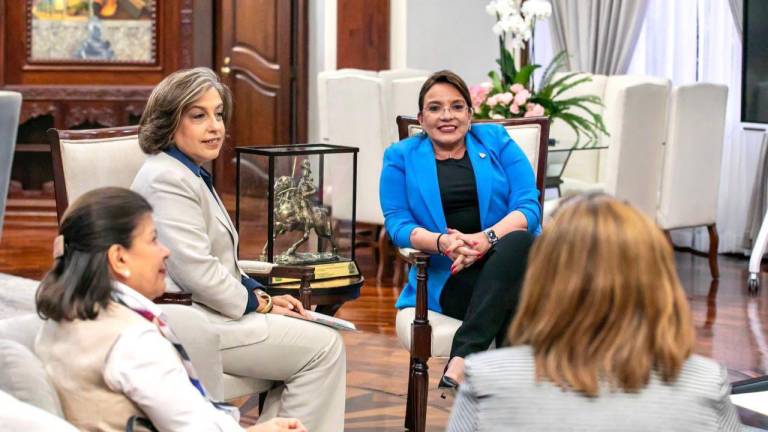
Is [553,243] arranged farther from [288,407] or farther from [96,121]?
[96,121]

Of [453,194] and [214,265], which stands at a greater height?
[453,194]

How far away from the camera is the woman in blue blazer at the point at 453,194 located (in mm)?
3770

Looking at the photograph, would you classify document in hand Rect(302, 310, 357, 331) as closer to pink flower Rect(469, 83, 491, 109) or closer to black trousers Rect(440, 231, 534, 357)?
black trousers Rect(440, 231, 534, 357)

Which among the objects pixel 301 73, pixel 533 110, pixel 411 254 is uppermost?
pixel 301 73

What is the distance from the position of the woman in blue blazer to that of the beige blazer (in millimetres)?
731

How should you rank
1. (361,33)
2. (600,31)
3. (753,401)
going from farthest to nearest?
1. (361,33)
2. (600,31)
3. (753,401)

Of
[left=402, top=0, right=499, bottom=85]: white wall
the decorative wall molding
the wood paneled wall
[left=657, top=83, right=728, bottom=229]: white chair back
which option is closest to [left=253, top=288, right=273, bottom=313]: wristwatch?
[left=657, top=83, right=728, bottom=229]: white chair back

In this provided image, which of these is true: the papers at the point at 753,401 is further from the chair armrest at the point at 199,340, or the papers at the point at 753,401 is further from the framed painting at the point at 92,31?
the framed painting at the point at 92,31

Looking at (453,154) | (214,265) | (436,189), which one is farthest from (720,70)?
(214,265)

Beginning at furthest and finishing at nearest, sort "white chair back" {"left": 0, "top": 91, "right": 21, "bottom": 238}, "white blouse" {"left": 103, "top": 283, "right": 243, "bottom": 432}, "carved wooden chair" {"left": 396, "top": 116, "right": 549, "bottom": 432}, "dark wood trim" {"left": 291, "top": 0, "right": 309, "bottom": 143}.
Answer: "dark wood trim" {"left": 291, "top": 0, "right": 309, "bottom": 143}
"white chair back" {"left": 0, "top": 91, "right": 21, "bottom": 238}
"carved wooden chair" {"left": 396, "top": 116, "right": 549, "bottom": 432}
"white blouse" {"left": 103, "top": 283, "right": 243, "bottom": 432}

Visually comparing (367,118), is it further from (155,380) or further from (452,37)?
(155,380)

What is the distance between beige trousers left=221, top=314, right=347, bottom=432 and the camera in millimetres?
3193

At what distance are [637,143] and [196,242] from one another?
12.7ft

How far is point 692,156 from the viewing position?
6750 millimetres
